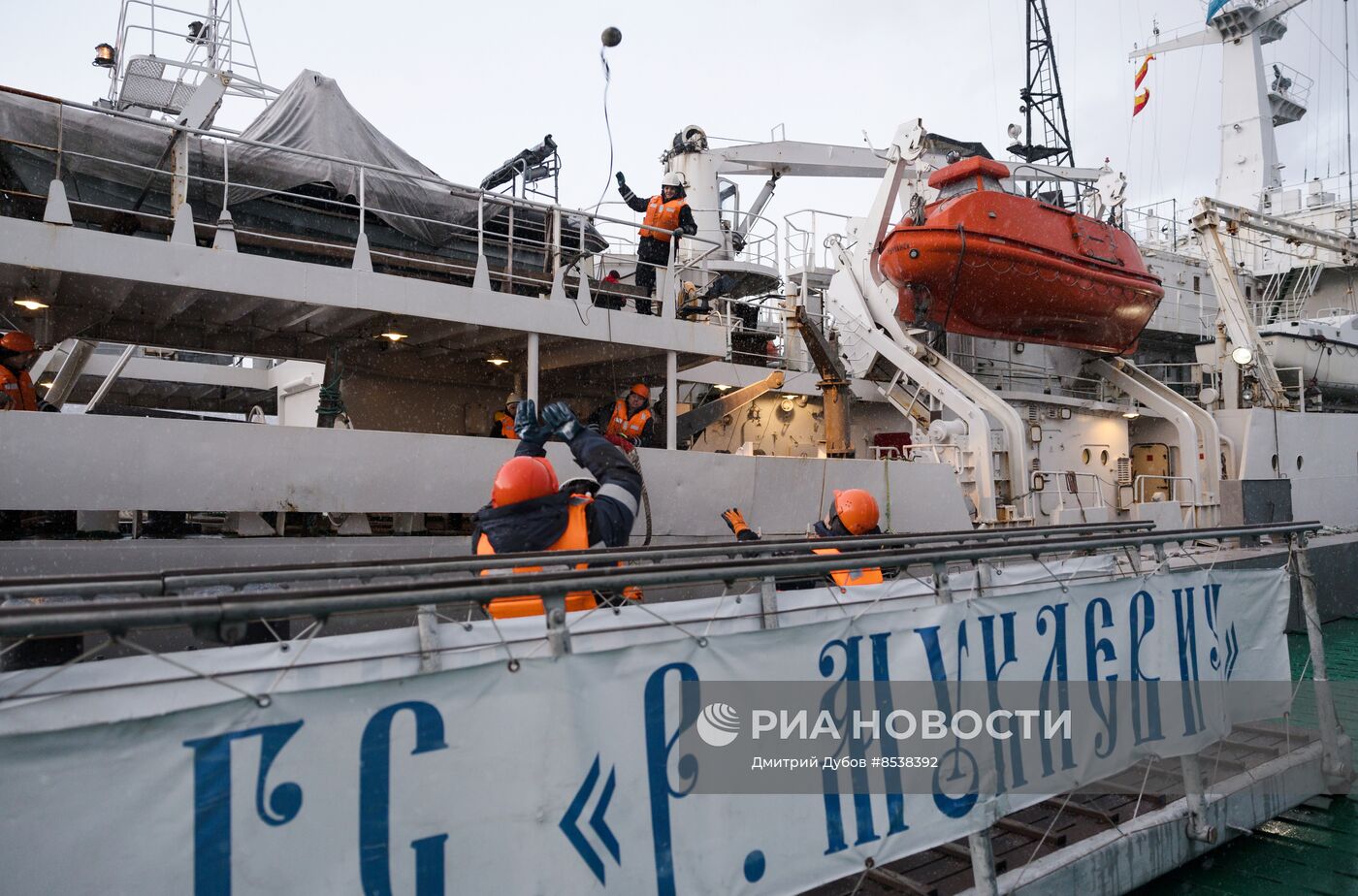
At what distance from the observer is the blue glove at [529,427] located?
17.6 ft

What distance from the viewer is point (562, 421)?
5.48 m

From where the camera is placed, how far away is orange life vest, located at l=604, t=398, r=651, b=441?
9.22 meters

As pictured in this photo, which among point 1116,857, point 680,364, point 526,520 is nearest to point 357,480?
point 526,520

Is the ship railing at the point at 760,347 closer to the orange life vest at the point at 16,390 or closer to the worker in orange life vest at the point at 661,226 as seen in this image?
the worker in orange life vest at the point at 661,226

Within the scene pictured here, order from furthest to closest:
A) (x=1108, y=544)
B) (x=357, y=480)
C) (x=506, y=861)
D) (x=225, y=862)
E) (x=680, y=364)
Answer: (x=680, y=364), (x=357, y=480), (x=1108, y=544), (x=506, y=861), (x=225, y=862)

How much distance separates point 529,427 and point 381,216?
479 cm

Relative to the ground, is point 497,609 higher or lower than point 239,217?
lower

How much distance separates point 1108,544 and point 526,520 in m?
2.70

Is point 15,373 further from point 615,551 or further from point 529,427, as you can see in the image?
point 615,551

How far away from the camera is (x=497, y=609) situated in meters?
3.72

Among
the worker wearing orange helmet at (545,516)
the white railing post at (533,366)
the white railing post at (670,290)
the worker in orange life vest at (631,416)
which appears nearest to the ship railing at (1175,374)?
the white railing post at (670,290)

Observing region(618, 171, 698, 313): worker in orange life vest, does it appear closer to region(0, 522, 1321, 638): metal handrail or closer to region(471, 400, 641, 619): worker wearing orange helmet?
region(471, 400, 641, 619): worker wearing orange helmet

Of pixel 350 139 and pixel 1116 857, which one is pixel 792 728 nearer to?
pixel 1116 857

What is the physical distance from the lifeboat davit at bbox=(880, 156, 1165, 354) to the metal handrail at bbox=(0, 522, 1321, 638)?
1000 centimetres
